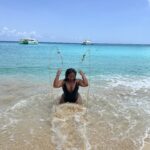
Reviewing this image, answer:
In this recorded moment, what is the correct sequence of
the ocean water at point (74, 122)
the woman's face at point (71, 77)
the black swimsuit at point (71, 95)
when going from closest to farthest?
the ocean water at point (74, 122)
the woman's face at point (71, 77)
the black swimsuit at point (71, 95)

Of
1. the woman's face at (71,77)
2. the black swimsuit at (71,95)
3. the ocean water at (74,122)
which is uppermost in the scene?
the woman's face at (71,77)

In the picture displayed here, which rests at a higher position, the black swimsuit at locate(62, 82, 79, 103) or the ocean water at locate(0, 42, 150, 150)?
the black swimsuit at locate(62, 82, 79, 103)

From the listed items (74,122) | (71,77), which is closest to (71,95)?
(71,77)

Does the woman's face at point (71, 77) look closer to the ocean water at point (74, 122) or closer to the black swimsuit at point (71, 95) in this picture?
the black swimsuit at point (71, 95)

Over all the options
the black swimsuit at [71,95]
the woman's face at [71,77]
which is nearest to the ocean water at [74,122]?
the black swimsuit at [71,95]

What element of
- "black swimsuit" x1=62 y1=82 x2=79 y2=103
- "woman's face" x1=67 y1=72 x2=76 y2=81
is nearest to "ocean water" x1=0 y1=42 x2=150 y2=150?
"black swimsuit" x1=62 y1=82 x2=79 y2=103

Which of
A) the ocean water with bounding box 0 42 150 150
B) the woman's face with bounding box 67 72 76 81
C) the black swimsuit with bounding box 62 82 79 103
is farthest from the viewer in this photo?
the black swimsuit with bounding box 62 82 79 103

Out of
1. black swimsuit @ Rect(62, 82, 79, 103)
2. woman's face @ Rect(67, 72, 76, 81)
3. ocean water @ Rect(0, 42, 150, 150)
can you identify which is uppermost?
woman's face @ Rect(67, 72, 76, 81)

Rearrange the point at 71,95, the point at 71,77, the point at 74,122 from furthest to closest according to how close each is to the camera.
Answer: the point at 71,95, the point at 71,77, the point at 74,122

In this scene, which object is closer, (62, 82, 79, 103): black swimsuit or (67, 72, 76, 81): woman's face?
(67, 72, 76, 81): woman's face

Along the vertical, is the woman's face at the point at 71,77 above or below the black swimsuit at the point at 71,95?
above

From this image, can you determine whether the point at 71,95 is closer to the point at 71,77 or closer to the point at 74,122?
the point at 71,77

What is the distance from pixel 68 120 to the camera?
729 cm

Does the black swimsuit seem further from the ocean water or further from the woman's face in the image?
the ocean water
